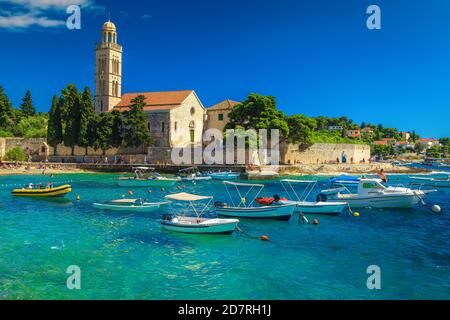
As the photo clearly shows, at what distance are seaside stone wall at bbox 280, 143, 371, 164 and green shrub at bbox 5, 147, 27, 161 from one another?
46.2m

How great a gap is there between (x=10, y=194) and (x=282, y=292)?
99.4 ft

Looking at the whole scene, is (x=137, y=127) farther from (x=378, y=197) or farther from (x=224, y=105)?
(x=378, y=197)

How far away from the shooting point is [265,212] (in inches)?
869

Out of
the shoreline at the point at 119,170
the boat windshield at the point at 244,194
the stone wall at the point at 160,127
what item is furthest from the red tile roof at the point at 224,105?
the boat windshield at the point at 244,194

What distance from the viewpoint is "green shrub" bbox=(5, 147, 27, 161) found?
66.2m

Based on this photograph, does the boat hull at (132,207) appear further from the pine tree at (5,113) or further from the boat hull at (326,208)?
the pine tree at (5,113)

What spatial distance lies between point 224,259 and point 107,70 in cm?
6583

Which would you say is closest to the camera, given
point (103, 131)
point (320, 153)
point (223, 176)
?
point (223, 176)

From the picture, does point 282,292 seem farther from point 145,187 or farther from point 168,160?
point 168,160

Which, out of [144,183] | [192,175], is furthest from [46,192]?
[192,175]

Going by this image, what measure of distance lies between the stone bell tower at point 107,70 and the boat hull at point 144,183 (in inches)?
1340
